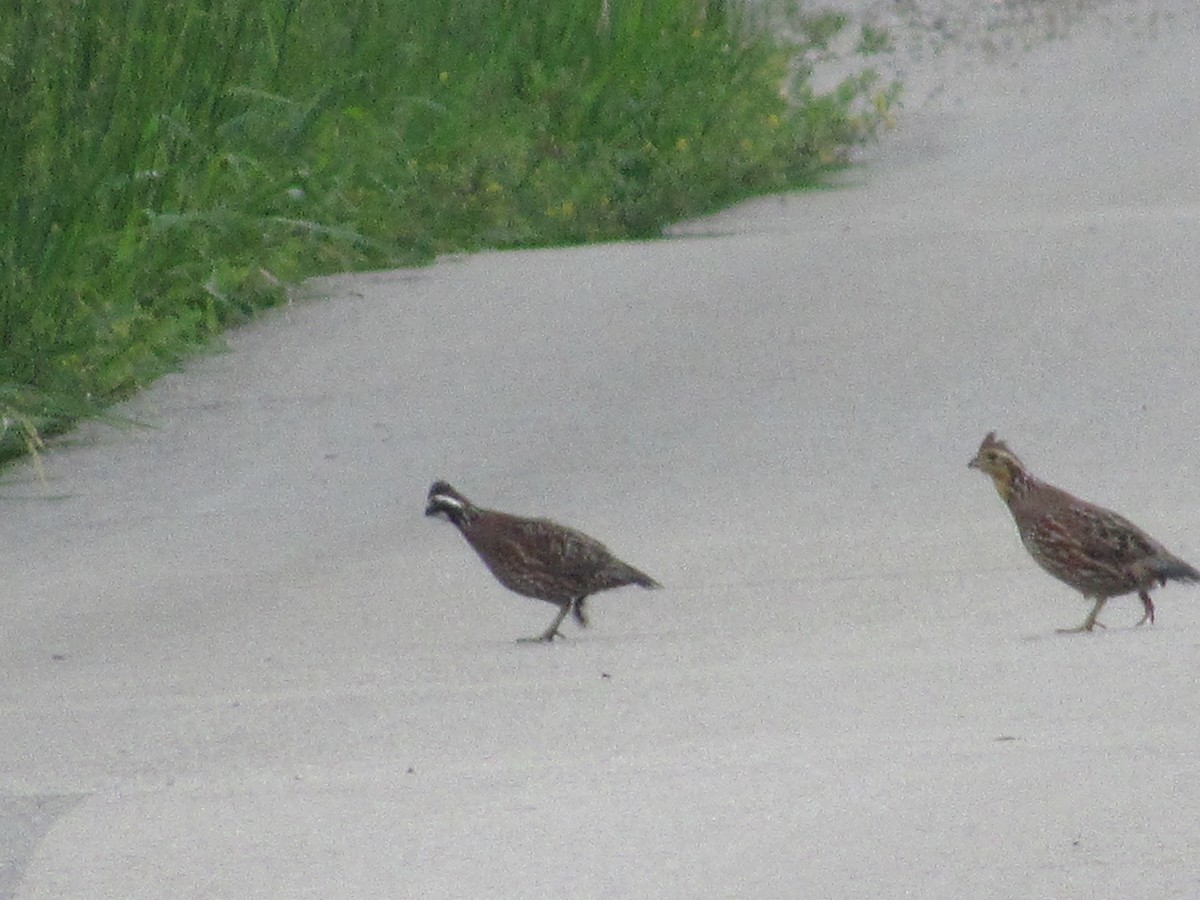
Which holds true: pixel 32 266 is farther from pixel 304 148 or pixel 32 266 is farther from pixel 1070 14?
pixel 1070 14

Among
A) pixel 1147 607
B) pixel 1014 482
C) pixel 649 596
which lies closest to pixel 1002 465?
pixel 1014 482

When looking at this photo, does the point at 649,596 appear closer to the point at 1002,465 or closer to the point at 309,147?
the point at 1002,465

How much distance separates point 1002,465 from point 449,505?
153 cm

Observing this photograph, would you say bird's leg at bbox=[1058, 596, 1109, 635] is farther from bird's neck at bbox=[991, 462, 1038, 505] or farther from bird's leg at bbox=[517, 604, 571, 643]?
bird's leg at bbox=[517, 604, 571, 643]

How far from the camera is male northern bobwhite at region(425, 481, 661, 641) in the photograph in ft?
27.0

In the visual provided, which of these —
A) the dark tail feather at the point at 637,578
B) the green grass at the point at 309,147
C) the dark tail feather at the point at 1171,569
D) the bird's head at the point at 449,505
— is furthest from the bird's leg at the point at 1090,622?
the green grass at the point at 309,147

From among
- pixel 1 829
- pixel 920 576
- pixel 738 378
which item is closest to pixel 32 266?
pixel 738 378

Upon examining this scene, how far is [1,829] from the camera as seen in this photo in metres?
6.02

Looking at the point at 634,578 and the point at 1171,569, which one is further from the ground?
the point at 1171,569

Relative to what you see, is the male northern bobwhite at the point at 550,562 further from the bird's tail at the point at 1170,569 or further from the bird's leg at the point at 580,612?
the bird's tail at the point at 1170,569

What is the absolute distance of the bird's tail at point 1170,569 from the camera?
24.9ft

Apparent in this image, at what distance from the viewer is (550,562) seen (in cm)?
822

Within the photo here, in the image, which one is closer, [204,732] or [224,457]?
[204,732]

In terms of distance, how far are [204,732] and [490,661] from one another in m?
1.15
